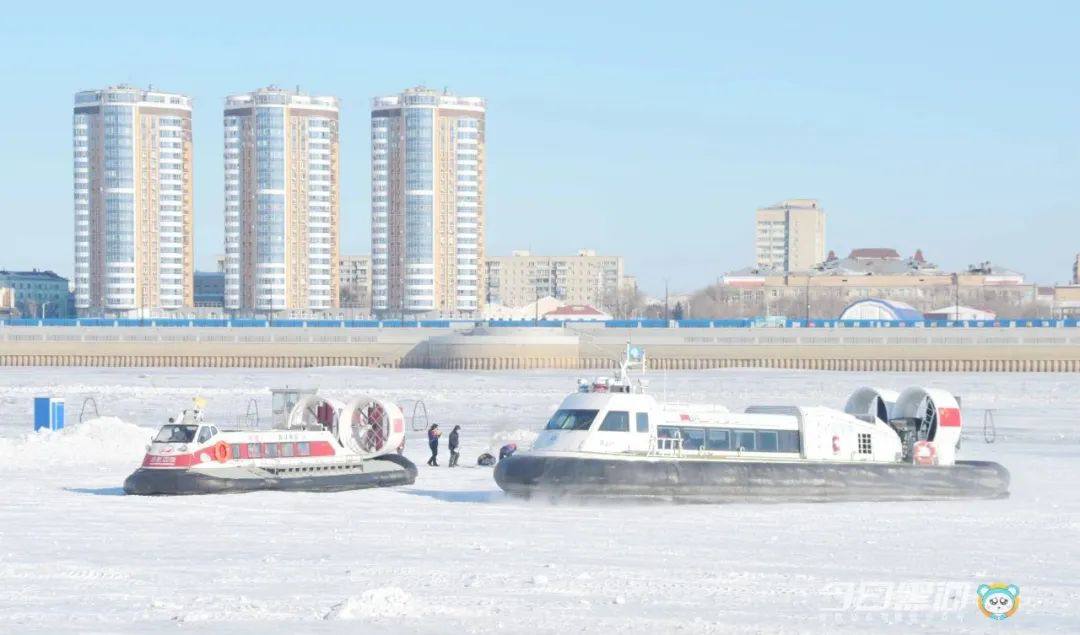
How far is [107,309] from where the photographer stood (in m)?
124

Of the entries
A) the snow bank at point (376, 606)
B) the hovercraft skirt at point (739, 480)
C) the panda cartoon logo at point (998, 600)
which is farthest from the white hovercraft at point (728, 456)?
the snow bank at point (376, 606)

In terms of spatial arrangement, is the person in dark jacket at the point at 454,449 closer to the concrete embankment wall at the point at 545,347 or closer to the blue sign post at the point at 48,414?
the blue sign post at the point at 48,414

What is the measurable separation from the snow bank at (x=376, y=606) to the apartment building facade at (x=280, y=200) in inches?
4210

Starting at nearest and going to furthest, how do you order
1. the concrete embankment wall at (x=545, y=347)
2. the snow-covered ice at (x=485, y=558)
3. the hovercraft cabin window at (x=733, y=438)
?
the snow-covered ice at (x=485, y=558), the hovercraft cabin window at (x=733, y=438), the concrete embankment wall at (x=545, y=347)

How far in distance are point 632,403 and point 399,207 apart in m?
101

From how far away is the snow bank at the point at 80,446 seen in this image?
30969 millimetres

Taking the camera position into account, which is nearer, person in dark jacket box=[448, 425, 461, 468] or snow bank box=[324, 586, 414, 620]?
snow bank box=[324, 586, 414, 620]

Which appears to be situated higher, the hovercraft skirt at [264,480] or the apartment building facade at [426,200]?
the apartment building facade at [426,200]

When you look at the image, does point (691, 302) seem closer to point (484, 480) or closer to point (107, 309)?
point (107, 309)

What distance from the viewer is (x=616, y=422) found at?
25078 millimetres

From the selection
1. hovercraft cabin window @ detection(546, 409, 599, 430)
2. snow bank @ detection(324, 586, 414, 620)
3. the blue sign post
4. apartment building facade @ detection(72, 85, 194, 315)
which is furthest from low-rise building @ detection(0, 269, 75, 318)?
snow bank @ detection(324, 586, 414, 620)

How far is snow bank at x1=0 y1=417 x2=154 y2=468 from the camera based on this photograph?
31.0 metres

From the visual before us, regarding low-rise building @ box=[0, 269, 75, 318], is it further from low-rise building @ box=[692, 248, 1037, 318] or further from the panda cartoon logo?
the panda cartoon logo

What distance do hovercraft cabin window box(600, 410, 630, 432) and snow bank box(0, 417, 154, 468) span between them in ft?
34.3
